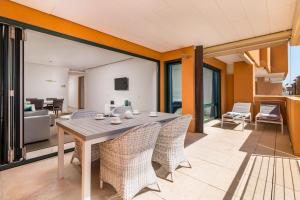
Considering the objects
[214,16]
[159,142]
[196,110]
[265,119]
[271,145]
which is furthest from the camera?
[265,119]

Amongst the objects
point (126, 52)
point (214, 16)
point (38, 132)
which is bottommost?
point (38, 132)

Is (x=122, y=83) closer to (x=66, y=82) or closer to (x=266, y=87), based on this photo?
(x=66, y=82)

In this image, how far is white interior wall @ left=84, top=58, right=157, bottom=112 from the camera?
5.57 m

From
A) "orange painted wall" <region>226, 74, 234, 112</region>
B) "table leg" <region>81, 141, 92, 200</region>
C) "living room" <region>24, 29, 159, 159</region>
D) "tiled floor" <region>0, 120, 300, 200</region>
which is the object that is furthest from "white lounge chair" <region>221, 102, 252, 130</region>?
"table leg" <region>81, 141, 92, 200</region>

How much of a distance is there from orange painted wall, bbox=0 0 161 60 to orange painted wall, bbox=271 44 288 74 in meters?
8.71

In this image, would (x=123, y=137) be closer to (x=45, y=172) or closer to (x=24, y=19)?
(x=45, y=172)

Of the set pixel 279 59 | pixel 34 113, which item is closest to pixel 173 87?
pixel 34 113

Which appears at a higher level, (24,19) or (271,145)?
(24,19)

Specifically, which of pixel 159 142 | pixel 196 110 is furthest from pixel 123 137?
pixel 196 110

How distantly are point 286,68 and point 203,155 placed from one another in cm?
900

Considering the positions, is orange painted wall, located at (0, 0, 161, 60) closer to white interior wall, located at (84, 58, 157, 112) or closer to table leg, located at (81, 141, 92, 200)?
white interior wall, located at (84, 58, 157, 112)

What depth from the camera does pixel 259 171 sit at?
224 cm

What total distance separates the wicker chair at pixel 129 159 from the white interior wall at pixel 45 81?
7.68m

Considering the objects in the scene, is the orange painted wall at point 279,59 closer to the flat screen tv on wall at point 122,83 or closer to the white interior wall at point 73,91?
the flat screen tv on wall at point 122,83
